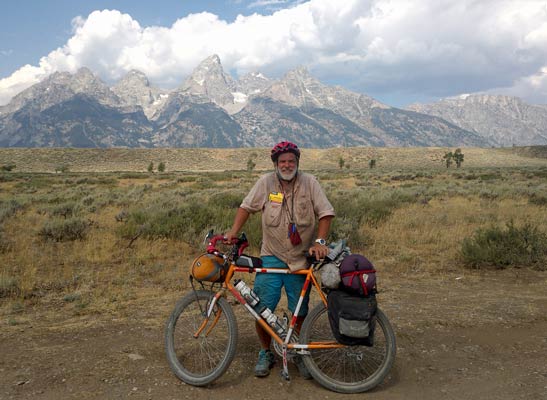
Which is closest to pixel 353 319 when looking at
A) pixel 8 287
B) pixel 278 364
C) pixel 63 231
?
pixel 278 364

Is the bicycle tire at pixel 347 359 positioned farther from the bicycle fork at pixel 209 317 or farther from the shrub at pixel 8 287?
the shrub at pixel 8 287

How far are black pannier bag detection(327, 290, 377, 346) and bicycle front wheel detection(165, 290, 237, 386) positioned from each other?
987mm

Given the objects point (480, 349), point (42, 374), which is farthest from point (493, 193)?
point (42, 374)

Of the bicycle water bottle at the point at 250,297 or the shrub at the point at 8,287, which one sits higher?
the bicycle water bottle at the point at 250,297

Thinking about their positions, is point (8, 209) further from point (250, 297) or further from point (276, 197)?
point (276, 197)

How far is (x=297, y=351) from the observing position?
3.88 metres

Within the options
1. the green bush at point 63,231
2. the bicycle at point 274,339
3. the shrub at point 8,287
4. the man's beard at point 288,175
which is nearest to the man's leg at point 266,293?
the bicycle at point 274,339

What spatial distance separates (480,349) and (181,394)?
11.2 ft

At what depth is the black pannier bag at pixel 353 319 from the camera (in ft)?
11.6

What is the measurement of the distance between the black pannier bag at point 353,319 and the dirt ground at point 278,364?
0.61 meters

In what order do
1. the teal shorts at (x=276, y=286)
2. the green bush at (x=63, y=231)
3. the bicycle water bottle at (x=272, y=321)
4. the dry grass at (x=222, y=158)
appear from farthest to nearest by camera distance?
the dry grass at (x=222, y=158) → the green bush at (x=63, y=231) → the teal shorts at (x=276, y=286) → the bicycle water bottle at (x=272, y=321)

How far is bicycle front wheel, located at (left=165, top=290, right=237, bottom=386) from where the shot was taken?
389 cm

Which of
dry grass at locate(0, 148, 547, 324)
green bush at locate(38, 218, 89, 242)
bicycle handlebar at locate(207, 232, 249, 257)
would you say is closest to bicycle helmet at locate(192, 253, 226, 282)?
bicycle handlebar at locate(207, 232, 249, 257)

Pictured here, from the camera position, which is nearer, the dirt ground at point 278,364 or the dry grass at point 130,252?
the dirt ground at point 278,364
